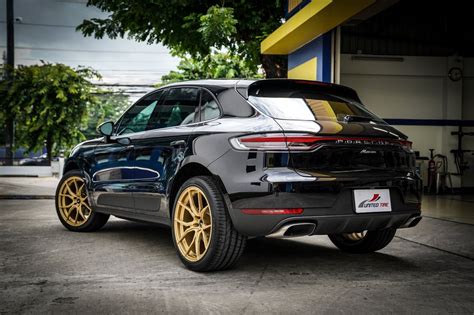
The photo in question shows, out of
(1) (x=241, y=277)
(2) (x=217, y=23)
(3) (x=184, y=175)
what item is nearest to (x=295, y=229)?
(1) (x=241, y=277)

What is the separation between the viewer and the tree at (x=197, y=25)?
A: 12633 mm

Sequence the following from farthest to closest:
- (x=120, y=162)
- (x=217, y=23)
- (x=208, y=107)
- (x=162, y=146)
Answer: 1. (x=217, y=23)
2. (x=120, y=162)
3. (x=162, y=146)
4. (x=208, y=107)

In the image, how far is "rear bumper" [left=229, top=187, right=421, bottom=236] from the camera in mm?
4215

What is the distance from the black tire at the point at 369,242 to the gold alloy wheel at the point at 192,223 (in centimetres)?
168

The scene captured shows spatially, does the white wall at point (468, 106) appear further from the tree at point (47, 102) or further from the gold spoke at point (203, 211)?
the tree at point (47, 102)

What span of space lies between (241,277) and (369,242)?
1.58 m

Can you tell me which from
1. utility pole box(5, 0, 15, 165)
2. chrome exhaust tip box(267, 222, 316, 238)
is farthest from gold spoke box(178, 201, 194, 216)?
utility pole box(5, 0, 15, 165)

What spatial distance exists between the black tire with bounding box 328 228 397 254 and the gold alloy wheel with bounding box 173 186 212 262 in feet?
5.51

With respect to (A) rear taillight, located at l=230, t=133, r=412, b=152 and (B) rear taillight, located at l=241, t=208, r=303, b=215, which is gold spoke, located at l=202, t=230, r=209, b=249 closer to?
(B) rear taillight, located at l=241, t=208, r=303, b=215

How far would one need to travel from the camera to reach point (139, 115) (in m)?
6.05

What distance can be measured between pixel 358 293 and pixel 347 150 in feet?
3.42

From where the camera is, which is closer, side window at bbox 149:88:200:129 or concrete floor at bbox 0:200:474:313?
concrete floor at bbox 0:200:474:313

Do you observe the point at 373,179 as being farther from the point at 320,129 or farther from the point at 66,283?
the point at 66,283

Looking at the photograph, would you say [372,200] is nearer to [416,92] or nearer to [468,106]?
[416,92]
